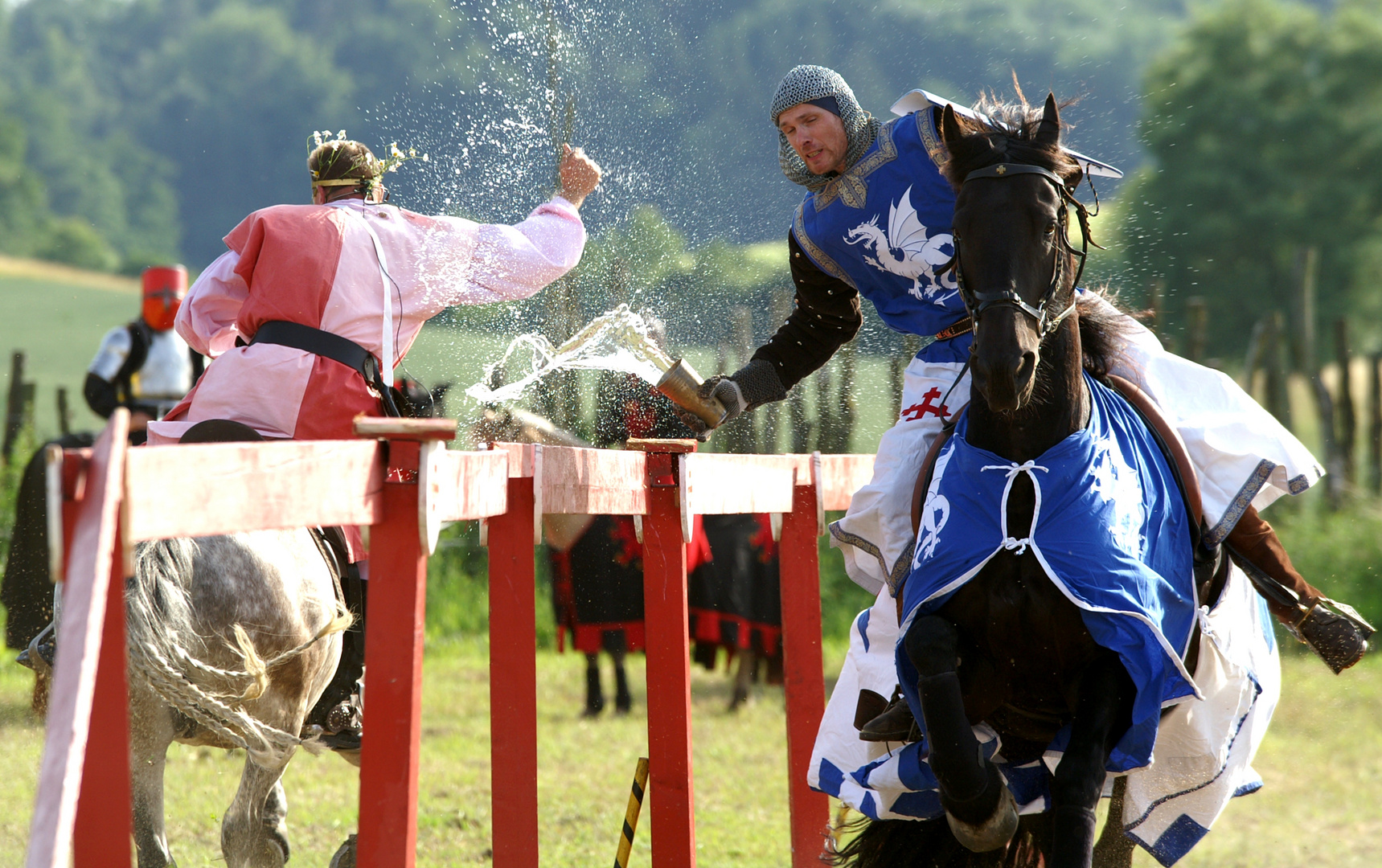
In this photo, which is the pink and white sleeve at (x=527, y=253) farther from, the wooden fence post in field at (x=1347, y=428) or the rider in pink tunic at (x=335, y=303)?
the wooden fence post in field at (x=1347, y=428)

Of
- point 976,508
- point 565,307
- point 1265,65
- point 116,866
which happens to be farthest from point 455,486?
point 1265,65

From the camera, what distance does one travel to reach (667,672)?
3.54 metres

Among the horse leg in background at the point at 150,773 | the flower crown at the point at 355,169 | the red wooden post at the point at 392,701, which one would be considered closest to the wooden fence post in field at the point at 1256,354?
the flower crown at the point at 355,169

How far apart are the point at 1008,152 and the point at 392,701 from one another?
1724 mm

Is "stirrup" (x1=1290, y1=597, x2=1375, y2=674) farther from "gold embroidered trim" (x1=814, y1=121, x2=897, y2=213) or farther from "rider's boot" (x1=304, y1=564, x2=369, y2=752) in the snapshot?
"rider's boot" (x1=304, y1=564, x2=369, y2=752)

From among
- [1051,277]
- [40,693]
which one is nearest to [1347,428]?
[1051,277]

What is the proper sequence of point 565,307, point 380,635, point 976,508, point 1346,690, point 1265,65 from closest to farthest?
1. point 380,635
2. point 976,508
3. point 565,307
4. point 1346,690
5. point 1265,65

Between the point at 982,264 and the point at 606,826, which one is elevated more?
the point at 982,264

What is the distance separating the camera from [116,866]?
1.85 m

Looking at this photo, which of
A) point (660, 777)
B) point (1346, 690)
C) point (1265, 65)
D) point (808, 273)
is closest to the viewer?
point (660, 777)

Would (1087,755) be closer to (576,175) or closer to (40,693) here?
(576,175)

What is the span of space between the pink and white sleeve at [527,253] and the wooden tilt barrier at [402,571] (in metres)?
0.77

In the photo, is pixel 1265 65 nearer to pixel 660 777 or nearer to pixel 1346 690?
pixel 1346 690

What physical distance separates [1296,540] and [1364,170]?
73.0 feet
